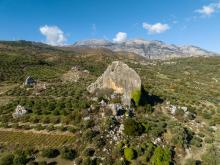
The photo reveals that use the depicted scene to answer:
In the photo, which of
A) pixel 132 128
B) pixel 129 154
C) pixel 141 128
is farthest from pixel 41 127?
pixel 141 128

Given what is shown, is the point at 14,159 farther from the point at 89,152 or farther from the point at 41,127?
the point at 41,127

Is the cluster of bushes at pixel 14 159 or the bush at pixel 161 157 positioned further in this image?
the bush at pixel 161 157

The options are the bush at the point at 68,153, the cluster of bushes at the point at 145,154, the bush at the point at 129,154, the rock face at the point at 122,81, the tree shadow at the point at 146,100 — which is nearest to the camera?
the cluster of bushes at the point at 145,154

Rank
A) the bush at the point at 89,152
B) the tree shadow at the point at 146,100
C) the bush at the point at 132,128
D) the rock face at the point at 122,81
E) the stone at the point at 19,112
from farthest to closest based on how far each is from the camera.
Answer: the tree shadow at the point at 146,100, the rock face at the point at 122,81, the stone at the point at 19,112, the bush at the point at 132,128, the bush at the point at 89,152

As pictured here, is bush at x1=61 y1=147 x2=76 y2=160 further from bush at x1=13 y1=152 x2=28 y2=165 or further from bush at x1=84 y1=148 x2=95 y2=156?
bush at x1=13 y1=152 x2=28 y2=165

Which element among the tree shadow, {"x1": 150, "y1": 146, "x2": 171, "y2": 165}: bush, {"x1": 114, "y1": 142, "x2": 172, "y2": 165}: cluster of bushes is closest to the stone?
{"x1": 114, "y1": 142, "x2": 172, "y2": 165}: cluster of bushes

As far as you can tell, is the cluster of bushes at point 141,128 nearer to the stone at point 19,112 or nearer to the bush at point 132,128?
the bush at point 132,128

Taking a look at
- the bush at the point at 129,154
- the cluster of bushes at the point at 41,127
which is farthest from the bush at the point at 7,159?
the bush at the point at 129,154

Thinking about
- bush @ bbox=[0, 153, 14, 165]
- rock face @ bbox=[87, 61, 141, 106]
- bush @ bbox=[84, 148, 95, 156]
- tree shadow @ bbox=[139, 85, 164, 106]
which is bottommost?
bush @ bbox=[0, 153, 14, 165]
